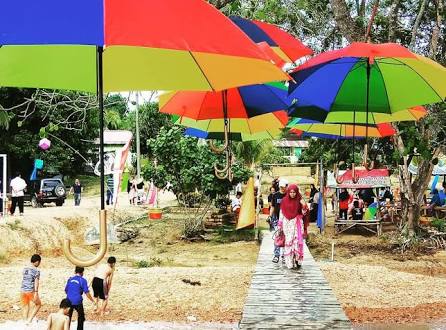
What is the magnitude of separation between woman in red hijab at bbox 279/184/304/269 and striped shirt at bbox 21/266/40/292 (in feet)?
12.6

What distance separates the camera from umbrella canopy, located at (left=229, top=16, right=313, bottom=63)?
265 inches

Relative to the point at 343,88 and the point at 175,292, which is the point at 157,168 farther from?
the point at 343,88

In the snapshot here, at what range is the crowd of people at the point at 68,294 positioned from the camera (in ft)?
24.9

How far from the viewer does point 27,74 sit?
16.3 ft

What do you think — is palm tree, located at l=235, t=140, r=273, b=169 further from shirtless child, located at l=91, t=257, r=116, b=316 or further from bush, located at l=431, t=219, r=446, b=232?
shirtless child, located at l=91, t=257, r=116, b=316

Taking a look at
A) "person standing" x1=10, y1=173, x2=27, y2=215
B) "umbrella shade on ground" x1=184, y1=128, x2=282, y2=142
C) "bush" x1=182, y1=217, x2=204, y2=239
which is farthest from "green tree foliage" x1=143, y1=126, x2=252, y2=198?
"umbrella shade on ground" x1=184, y1=128, x2=282, y2=142

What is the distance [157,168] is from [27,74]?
17939mm

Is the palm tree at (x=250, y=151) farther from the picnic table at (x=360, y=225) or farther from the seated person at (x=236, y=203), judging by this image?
the picnic table at (x=360, y=225)

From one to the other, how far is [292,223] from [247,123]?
1.69m

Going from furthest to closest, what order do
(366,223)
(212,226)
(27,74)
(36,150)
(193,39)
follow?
1. (36,150)
2. (212,226)
3. (366,223)
4. (27,74)
5. (193,39)

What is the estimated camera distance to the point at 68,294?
8.68 meters

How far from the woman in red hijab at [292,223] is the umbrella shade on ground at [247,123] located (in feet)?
3.10

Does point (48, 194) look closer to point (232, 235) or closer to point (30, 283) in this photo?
point (232, 235)

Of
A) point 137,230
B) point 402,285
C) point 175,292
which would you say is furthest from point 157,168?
point 402,285
